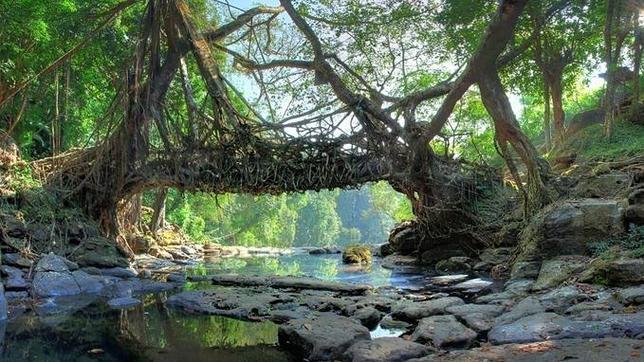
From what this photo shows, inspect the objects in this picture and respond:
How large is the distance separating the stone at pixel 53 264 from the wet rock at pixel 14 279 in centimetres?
34

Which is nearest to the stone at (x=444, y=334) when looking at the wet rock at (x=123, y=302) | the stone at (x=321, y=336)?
the stone at (x=321, y=336)

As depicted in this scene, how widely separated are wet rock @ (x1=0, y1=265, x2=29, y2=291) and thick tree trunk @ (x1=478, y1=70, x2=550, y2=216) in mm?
7883

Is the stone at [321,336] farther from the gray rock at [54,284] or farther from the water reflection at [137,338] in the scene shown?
the gray rock at [54,284]

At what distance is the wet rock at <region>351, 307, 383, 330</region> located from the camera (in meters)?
6.06

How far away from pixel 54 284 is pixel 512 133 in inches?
315

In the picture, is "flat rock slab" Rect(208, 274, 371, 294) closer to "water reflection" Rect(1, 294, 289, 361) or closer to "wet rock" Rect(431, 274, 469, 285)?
"wet rock" Rect(431, 274, 469, 285)

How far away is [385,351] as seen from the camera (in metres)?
4.34

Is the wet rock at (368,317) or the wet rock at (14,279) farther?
the wet rock at (14,279)

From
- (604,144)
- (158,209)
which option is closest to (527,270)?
(604,144)

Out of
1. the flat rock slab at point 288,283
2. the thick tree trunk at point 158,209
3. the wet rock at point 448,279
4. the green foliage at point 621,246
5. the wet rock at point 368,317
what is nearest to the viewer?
the wet rock at point 368,317

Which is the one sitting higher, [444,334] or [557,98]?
[557,98]

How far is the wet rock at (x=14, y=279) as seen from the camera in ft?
26.5

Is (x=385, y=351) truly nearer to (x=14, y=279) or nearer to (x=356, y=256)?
(x=14, y=279)

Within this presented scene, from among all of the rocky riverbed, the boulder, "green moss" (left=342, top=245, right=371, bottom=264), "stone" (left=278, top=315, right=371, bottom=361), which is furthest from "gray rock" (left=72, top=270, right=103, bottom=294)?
"green moss" (left=342, top=245, right=371, bottom=264)
